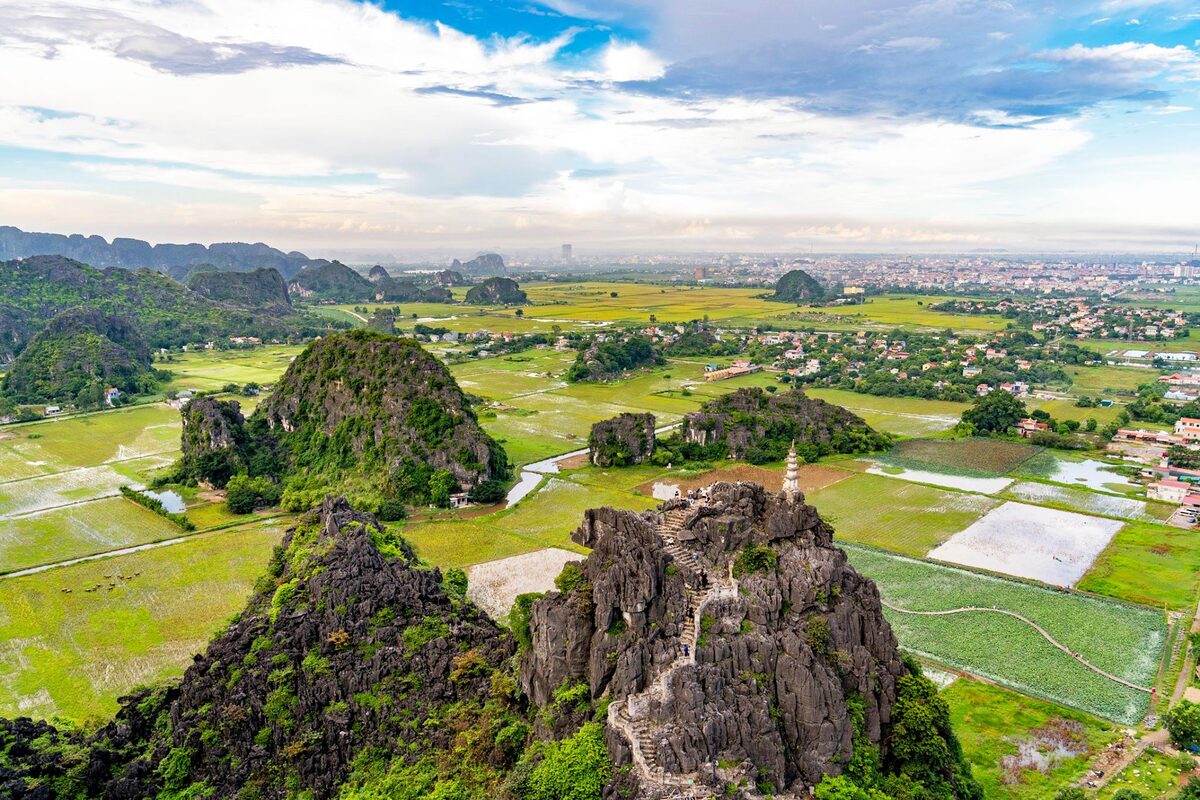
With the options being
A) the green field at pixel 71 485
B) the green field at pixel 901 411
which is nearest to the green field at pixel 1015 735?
the green field at pixel 901 411

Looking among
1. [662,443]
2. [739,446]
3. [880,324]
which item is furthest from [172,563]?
[880,324]

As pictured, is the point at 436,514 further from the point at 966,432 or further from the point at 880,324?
the point at 880,324

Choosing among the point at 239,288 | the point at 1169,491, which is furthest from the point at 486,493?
the point at 239,288

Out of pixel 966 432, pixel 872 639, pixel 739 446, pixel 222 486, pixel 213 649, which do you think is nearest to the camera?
pixel 872 639

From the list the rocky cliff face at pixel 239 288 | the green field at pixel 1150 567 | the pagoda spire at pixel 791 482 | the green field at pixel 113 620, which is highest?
the rocky cliff face at pixel 239 288

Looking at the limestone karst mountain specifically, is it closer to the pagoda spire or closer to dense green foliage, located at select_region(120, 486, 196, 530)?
the pagoda spire

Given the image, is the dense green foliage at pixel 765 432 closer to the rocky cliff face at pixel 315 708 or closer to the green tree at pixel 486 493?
the green tree at pixel 486 493
